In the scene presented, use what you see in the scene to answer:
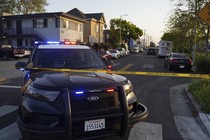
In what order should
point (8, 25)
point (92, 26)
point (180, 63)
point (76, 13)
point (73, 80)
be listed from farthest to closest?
point (76, 13), point (92, 26), point (8, 25), point (180, 63), point (73, 80)

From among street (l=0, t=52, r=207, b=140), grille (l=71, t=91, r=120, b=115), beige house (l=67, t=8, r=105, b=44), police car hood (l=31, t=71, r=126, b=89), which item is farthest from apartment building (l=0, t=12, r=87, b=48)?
grille (l=71, t=91, r=120, b=115)

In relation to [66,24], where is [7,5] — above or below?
above

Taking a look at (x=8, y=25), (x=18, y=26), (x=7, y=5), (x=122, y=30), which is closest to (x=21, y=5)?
(x=7, y=5)

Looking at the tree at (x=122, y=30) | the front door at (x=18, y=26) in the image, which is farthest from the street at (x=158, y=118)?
the tree at (x=122, y=30)

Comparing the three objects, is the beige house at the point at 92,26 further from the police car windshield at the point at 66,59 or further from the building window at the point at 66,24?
the police car windshield at the point at 66,59

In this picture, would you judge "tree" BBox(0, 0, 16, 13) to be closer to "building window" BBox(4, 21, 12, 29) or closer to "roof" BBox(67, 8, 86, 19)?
"roof" BBox(67, 8, 86, 19)

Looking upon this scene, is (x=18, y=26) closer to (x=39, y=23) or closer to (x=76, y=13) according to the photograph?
(x=39, y=23)

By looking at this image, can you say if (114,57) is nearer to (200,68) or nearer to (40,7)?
(200,68)

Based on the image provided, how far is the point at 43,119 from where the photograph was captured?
13.6 ft

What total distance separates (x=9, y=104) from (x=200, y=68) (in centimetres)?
1365

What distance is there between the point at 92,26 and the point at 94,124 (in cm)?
5812

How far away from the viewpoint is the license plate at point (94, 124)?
4.21 m

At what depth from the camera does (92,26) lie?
61406 millimetres

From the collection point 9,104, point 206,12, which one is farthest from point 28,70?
point 206,12
